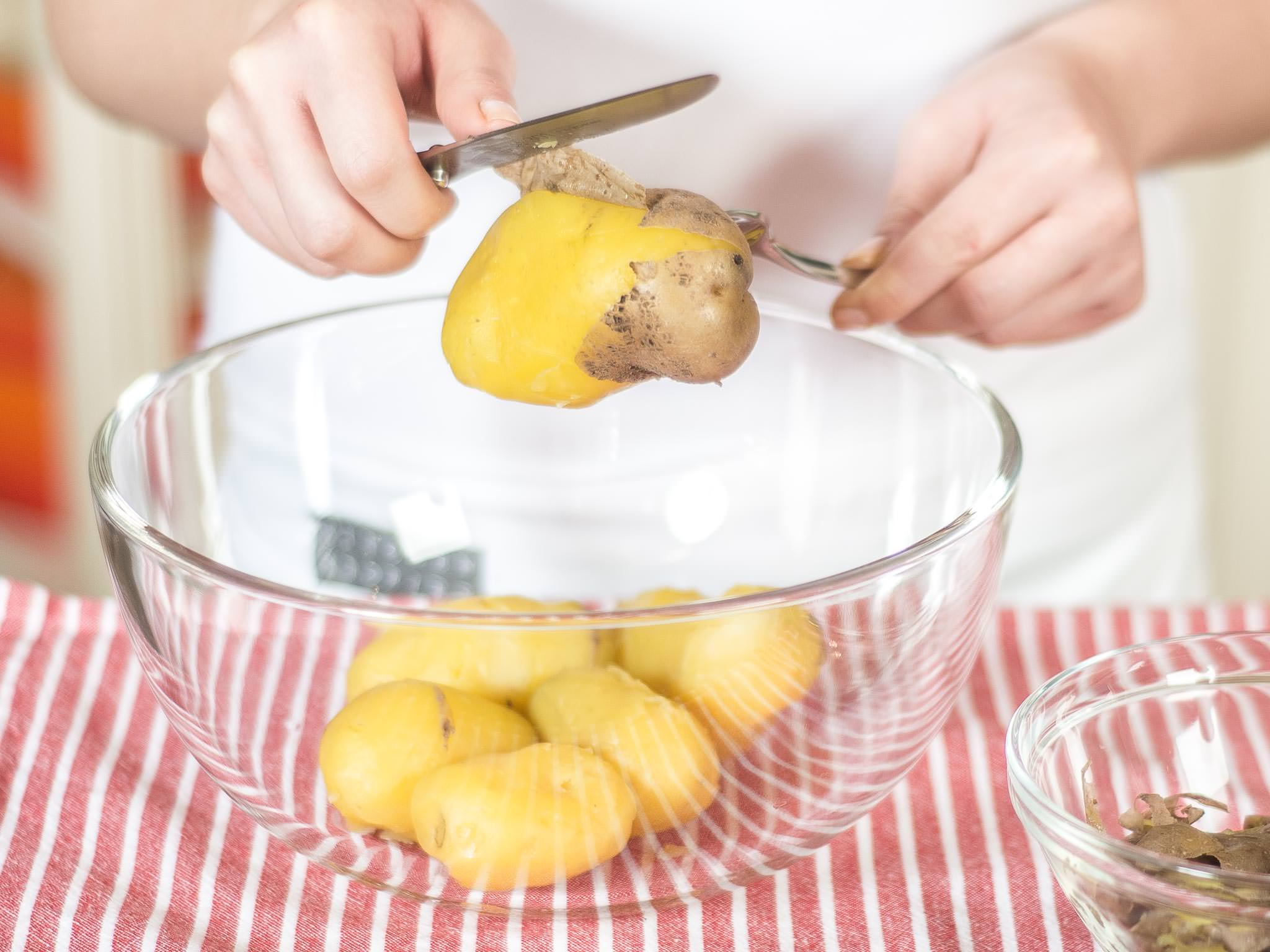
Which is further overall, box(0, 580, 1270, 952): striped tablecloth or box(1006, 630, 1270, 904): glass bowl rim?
box(0, 580, 1270, 952): striped tablecloth

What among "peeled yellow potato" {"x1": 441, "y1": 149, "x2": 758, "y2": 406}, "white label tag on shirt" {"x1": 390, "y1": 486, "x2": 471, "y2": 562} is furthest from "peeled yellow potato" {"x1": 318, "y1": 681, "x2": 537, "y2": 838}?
"white label tag on shirt" {"x1": 390, "y1": 486, "x2": 471, "y2": 562}

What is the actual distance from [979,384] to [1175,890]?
26cm

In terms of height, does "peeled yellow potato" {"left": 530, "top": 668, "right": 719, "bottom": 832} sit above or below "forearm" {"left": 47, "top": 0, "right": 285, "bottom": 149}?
below

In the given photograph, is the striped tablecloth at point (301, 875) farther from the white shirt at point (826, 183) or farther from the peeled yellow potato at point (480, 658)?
the white shirt at point (826, 183)

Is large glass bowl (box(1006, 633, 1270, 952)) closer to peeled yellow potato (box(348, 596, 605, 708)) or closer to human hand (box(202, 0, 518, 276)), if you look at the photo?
peeled yellow potato (box(348, 596, 605, 708))

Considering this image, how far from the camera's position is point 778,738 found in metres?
0.46

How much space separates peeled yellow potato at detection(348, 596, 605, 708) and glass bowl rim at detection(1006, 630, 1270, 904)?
0.15 metres

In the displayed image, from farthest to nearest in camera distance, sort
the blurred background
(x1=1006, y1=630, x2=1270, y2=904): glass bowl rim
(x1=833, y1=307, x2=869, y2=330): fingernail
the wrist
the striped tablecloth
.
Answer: the blurred background → the wrist → (x1=833, y1=307, x2=869, y2=330): fingernail → the striped tablecloth → (x1=1006, y1=630, x2=1270, y2=904): glass bowl rim

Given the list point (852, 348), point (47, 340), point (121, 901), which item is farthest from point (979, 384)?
point (47, 340)

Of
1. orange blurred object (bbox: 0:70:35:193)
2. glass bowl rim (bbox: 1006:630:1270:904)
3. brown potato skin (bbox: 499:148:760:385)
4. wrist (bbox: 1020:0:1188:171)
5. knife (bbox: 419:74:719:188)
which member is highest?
orange blurred object (bbox: 0:70:35:193)

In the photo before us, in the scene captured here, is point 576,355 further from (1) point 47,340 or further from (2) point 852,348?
(1) point 47,340

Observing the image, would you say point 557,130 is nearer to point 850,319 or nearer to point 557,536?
point 850,319

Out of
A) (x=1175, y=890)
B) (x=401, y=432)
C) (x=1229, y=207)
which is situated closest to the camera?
(x=1175, y=890)

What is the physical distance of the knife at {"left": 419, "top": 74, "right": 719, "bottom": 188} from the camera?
0.47 metres
